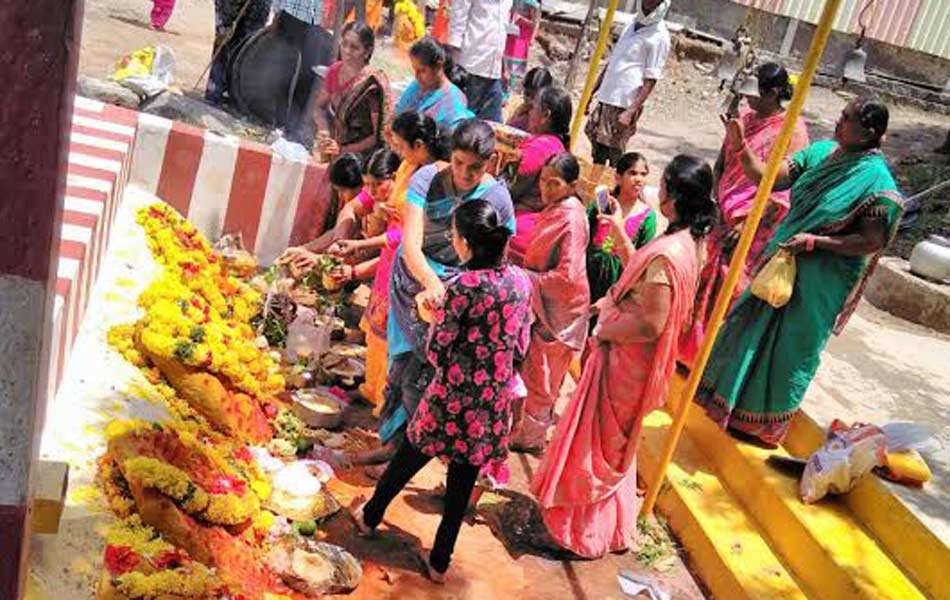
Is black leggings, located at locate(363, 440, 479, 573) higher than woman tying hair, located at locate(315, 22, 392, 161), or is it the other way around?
woman tying hair, located at locate(315, 22, 392, 161)

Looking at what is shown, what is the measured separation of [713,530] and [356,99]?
3.88 m

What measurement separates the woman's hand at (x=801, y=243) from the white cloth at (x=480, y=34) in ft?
16.9

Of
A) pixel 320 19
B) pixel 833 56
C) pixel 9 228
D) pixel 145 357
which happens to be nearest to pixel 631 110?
pixel 320 19

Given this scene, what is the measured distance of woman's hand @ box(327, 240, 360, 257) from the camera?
19.3ft

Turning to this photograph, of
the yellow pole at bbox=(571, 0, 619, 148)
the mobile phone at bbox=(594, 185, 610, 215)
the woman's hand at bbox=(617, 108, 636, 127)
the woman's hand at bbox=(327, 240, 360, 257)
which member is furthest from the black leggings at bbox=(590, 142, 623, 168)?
the woman's hand at bbox=(327, 240, 360, 257)

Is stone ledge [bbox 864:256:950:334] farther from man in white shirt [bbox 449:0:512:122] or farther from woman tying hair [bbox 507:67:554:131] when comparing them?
man in white shirt [bbox 449:0:512:122]

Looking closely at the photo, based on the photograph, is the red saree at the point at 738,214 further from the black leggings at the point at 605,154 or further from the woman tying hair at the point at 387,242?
the black leggings at the point at 605,154

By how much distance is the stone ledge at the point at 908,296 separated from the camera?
8.20 m

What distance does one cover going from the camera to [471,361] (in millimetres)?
4086

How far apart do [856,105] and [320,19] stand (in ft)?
17.2

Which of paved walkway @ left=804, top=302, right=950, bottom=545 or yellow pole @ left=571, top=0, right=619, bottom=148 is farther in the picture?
yellow pole @ left=571, top=0, right=619, bottom=148

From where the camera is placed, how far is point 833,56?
18.6 m

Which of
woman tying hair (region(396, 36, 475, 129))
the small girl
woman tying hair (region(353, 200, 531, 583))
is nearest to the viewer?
woman tying hair (region(353, 200, 531, 583))

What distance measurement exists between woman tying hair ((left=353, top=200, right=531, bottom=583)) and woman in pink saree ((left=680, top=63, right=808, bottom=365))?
211cm
